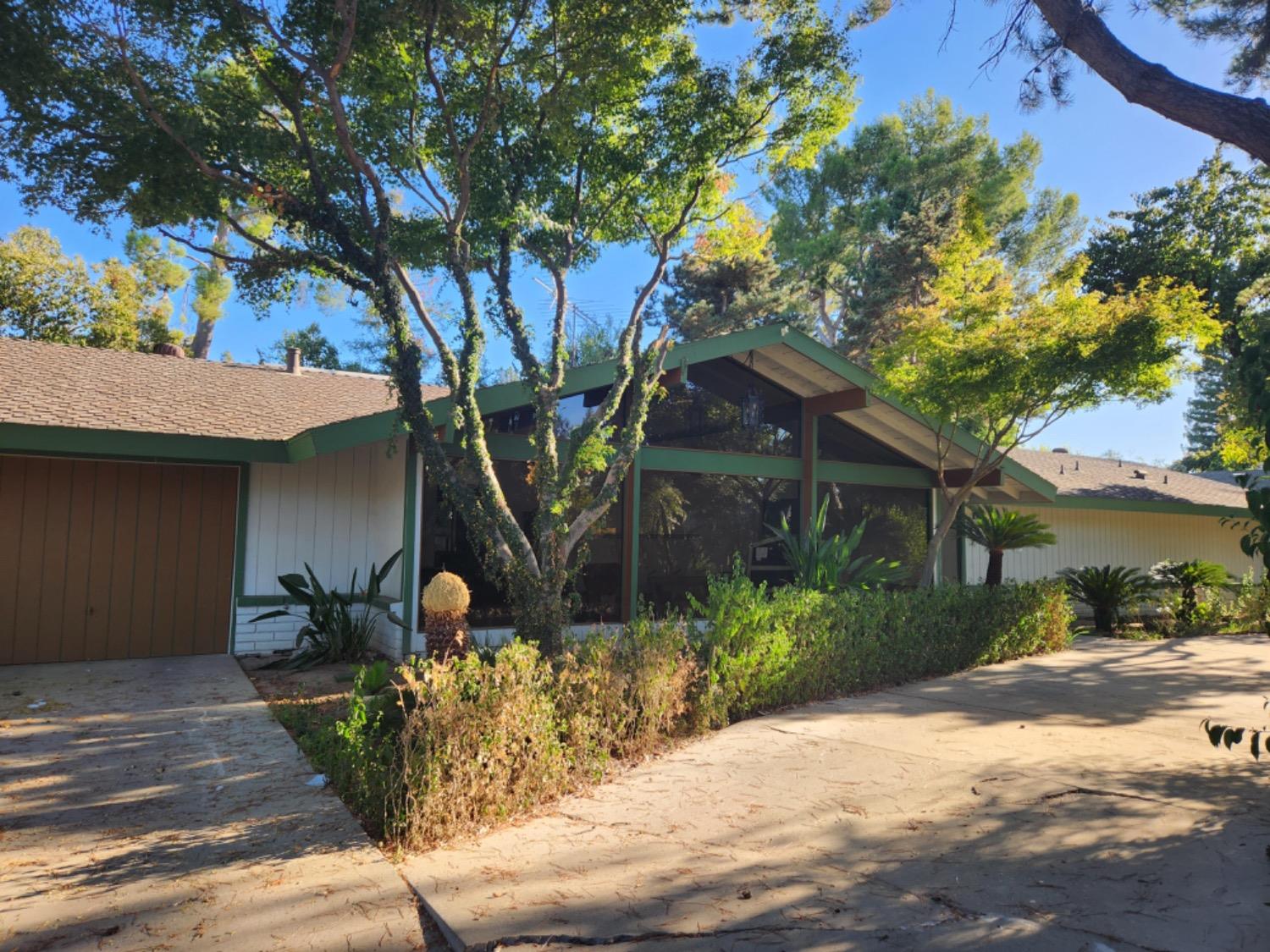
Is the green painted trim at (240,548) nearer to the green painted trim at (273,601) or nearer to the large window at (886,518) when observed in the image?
the green painted trim at (273,601)

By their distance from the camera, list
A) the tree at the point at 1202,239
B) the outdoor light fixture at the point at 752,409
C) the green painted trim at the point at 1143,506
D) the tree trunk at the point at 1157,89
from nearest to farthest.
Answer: the tree trunk at the point at 1157,89, the outdoor light fixture at the point at 752,409, the green painted trim at the point at 1143,506, the tree at the point at 1202,239

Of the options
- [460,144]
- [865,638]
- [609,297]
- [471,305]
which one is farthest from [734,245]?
[609,297]

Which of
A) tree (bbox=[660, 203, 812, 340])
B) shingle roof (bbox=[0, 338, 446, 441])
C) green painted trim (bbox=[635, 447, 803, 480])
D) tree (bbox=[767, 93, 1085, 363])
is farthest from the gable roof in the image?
tree (bbox=[767, 93, 1085, 363])

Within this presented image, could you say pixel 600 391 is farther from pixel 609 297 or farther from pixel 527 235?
pixel 609 297

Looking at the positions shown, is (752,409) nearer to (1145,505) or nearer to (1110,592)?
(1110,592)

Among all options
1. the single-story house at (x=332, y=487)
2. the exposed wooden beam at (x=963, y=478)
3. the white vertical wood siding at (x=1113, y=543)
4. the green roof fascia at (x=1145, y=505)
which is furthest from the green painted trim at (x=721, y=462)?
the green roof fascia at (x=1145, y=505)

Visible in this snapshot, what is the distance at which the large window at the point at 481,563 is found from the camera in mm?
8609

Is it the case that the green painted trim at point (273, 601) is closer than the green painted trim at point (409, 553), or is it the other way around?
the green painted trim at point (409, 553)

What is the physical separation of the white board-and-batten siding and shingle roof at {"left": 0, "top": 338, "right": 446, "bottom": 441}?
583mm

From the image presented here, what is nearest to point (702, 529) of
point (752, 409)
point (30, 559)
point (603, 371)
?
point (752, 409)

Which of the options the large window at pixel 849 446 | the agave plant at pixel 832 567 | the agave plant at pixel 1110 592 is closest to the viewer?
the agave plant at pixel 832 567

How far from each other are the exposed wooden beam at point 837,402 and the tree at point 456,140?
11.6 feet

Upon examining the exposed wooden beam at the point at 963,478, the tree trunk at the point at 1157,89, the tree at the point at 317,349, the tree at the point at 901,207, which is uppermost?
the tree at the point at 901,207

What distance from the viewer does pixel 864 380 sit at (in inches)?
415
